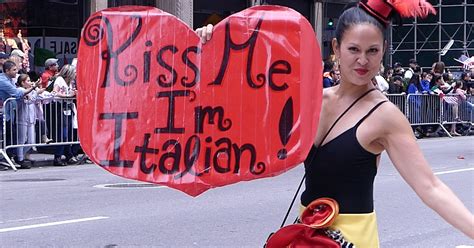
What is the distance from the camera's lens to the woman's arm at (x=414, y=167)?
310 cm

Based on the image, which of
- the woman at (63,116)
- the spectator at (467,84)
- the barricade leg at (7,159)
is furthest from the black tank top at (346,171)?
the spectator at (467,84)

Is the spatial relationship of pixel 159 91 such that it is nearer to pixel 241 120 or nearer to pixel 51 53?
pixel 241 120

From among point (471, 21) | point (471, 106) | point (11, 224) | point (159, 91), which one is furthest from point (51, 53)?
point (471, 21)

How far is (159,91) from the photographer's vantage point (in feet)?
11.1

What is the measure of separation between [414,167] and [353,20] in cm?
57

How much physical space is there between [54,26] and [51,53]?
43.3 inches

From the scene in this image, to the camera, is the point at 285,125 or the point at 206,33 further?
the point at 206,33

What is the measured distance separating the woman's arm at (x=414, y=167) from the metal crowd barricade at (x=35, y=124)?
12742 mm

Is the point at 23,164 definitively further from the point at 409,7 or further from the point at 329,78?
the point at 409,7

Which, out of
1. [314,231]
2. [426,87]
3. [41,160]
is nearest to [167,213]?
[314,231]

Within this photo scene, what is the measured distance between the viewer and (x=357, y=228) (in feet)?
10.4

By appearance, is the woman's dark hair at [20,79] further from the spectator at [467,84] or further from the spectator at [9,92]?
the spectator at [467,84]

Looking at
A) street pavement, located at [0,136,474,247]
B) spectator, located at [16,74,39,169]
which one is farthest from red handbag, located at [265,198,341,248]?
spectator, located at [16,74,39,169]

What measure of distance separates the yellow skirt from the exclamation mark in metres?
0.30
